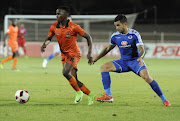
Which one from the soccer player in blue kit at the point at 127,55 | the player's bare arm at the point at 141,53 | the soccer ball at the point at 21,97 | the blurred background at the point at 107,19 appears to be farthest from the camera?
the blurred background at the point at 107,19

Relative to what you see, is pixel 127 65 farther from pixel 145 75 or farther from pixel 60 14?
pixel 60 14

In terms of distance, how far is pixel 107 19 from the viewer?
30.1m

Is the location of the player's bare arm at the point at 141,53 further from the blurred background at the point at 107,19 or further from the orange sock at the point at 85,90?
the blurred background at the point at 107,19

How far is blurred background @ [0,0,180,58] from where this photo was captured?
104 ft

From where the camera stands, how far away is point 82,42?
29812 millimetres

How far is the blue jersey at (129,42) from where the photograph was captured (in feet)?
29.5

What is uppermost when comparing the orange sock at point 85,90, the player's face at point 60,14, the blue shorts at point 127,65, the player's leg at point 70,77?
the player's face at point 60,14

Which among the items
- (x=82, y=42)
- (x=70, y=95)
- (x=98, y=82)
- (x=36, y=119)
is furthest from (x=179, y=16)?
(x=36, y=119)

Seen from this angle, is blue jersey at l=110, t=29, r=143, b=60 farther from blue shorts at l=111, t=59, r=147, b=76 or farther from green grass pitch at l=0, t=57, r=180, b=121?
green grass pitch at l=0, t=57, r=180, b=121

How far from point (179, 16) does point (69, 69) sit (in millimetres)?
43738

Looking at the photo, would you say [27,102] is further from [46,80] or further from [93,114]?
[46,80]

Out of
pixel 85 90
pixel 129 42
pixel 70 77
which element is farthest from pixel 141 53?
pixel 70 77

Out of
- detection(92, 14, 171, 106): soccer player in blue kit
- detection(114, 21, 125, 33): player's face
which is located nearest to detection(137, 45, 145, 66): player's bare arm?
detection(92, 14, 171, 106): soccer player in blue kit

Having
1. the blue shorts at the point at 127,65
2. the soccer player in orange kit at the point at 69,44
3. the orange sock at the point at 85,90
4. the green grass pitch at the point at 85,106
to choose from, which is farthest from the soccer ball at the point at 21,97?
the blue shorts at the point at 127,65
